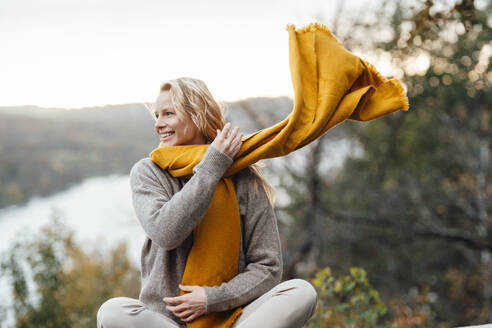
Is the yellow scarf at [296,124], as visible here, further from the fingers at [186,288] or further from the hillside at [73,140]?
the hillside at [73,140]

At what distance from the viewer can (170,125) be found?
1.74 m

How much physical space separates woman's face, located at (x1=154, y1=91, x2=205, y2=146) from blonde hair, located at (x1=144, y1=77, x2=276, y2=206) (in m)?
0.02

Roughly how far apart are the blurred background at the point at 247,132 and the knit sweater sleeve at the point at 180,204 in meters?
3.41

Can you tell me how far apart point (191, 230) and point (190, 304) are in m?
0.25

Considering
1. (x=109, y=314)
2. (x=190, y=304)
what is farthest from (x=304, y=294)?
(x=109, y=314)

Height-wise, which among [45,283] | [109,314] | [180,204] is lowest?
[45,283]

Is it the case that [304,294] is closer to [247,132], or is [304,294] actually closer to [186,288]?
[186,288]

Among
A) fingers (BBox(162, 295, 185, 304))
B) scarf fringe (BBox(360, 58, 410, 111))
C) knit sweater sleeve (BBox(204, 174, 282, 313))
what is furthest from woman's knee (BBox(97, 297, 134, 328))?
scarf fringe (BBox(360, 58, 410, 111))

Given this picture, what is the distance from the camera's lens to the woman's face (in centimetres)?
175

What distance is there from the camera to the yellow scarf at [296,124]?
5.29 ft

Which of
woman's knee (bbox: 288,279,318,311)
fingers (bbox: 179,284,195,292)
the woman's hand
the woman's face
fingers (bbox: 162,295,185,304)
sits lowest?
woman's knee (bbox: 288,279,318,311)

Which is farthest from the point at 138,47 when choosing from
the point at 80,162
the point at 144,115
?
the point at 80,162

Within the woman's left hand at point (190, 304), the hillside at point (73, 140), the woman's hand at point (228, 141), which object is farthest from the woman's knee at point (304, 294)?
the hillside at point (73, 140)

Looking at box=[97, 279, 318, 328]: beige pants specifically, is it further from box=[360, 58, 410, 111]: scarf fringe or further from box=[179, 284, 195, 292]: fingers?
box=[360, 58, 410, 111]: scarf fringe
